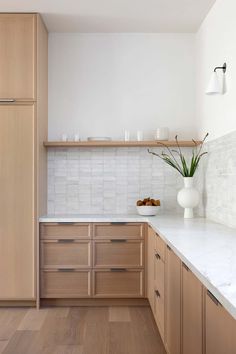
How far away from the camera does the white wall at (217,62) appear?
337cm

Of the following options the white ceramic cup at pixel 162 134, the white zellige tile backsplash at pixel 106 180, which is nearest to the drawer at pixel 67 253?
the white zellige tile backsplash at pixel 106 180

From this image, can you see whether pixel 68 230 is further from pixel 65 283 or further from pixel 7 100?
pixel 7 100

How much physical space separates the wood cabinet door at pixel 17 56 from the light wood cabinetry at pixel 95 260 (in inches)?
50.8

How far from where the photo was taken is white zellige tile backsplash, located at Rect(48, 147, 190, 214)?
15.2 ft

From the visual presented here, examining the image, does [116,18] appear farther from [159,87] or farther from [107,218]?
[107,218]

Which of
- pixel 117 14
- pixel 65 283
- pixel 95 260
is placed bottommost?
pixel 65 283

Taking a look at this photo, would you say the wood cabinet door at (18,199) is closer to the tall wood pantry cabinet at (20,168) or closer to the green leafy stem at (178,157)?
the tall wood pantry cabinet at (20,168)

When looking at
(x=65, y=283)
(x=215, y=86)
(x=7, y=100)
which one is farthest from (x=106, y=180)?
(x=215, y=86)

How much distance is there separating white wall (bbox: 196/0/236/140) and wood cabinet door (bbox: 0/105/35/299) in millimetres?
1615

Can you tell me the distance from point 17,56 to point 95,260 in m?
2.00

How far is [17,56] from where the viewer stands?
4137 mm

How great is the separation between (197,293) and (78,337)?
5.80ft

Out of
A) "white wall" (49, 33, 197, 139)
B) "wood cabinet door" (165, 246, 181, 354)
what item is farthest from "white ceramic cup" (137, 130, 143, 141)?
"wood cabinet door" (165, 246, 181, 354)

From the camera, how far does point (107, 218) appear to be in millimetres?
4176
